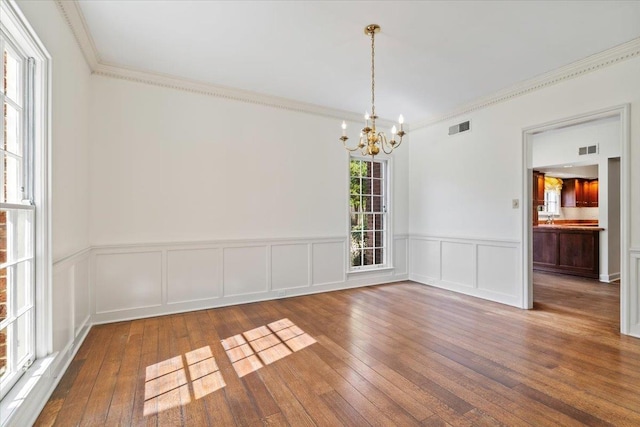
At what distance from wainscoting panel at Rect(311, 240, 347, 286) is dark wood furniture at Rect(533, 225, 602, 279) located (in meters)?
4.74

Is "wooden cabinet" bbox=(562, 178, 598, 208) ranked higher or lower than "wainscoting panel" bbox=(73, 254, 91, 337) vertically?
higher

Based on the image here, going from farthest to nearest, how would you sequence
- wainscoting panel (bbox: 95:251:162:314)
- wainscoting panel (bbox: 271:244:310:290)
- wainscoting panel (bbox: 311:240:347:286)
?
wainscoting panel (bbox: 311:240:347:286)
wainscoting panel (bbox: 271:244:310:290)
wainscoting panel (bbox: 95:251:162:314)

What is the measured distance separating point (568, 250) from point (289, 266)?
19.0ft

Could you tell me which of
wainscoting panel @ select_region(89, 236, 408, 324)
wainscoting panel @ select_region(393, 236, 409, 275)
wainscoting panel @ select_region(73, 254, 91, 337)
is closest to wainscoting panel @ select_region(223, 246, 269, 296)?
wainscoting panel @ select_region(89, 236, 408, 324)

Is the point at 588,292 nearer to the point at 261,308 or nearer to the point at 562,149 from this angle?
the point at 562,149

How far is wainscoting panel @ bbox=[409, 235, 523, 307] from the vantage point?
14.3ft

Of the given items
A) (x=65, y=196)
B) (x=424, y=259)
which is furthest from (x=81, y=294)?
(x=424, y=259)

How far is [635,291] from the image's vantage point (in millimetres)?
3225

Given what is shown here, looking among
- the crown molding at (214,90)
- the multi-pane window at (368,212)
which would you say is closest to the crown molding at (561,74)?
the multi-pane window at (368,212)

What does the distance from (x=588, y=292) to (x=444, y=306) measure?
8.93 ft

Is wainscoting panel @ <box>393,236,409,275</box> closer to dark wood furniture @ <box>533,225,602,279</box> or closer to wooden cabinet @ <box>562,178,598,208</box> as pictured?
dark wood furniture @ <box>533,225,602,279</box>

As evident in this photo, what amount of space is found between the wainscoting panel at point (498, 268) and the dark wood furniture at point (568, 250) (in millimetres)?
3087

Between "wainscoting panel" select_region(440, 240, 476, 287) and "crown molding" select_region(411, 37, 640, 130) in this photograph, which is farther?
"wainscoting panel" select_region(440, 240, 476, 287)

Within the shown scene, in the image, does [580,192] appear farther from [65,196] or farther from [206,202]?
[65,196]
